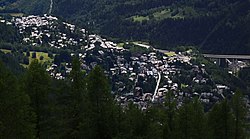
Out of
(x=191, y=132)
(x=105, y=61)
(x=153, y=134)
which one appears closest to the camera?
(x=153, y=134)

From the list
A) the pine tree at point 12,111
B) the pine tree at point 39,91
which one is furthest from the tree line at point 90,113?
the pine tree at point 12,111

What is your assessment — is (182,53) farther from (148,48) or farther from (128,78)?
(128,78)

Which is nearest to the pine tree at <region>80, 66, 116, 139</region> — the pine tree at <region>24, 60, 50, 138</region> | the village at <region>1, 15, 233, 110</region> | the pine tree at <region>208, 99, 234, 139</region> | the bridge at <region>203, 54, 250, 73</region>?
the pine tree at <region>24, 60, 50, 138</region>

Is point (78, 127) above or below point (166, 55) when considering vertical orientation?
above

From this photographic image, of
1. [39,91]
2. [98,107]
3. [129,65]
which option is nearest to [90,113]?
[98,107]

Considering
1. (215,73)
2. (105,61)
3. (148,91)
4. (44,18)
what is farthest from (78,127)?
(44,18)

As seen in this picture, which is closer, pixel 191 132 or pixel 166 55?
pixel 191 132

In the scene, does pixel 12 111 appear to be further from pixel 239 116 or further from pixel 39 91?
pixel 239 116

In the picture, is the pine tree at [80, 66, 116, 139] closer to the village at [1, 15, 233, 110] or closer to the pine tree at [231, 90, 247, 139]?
the pine tree at [231, 90, 247, 139]

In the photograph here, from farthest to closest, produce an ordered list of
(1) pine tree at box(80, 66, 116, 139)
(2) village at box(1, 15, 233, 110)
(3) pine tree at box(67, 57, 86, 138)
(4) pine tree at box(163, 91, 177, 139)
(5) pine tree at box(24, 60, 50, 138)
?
(2) village at box(1, 15, 233, 110) → (4) pine tree at box(163, 91, 177, 139) → (3) pine tree at box(67, 57, 86, 138) → (1) pine tree at box(80, 66, 116, 139) → (5) pine tree at box(24, 60, 50, 138)
